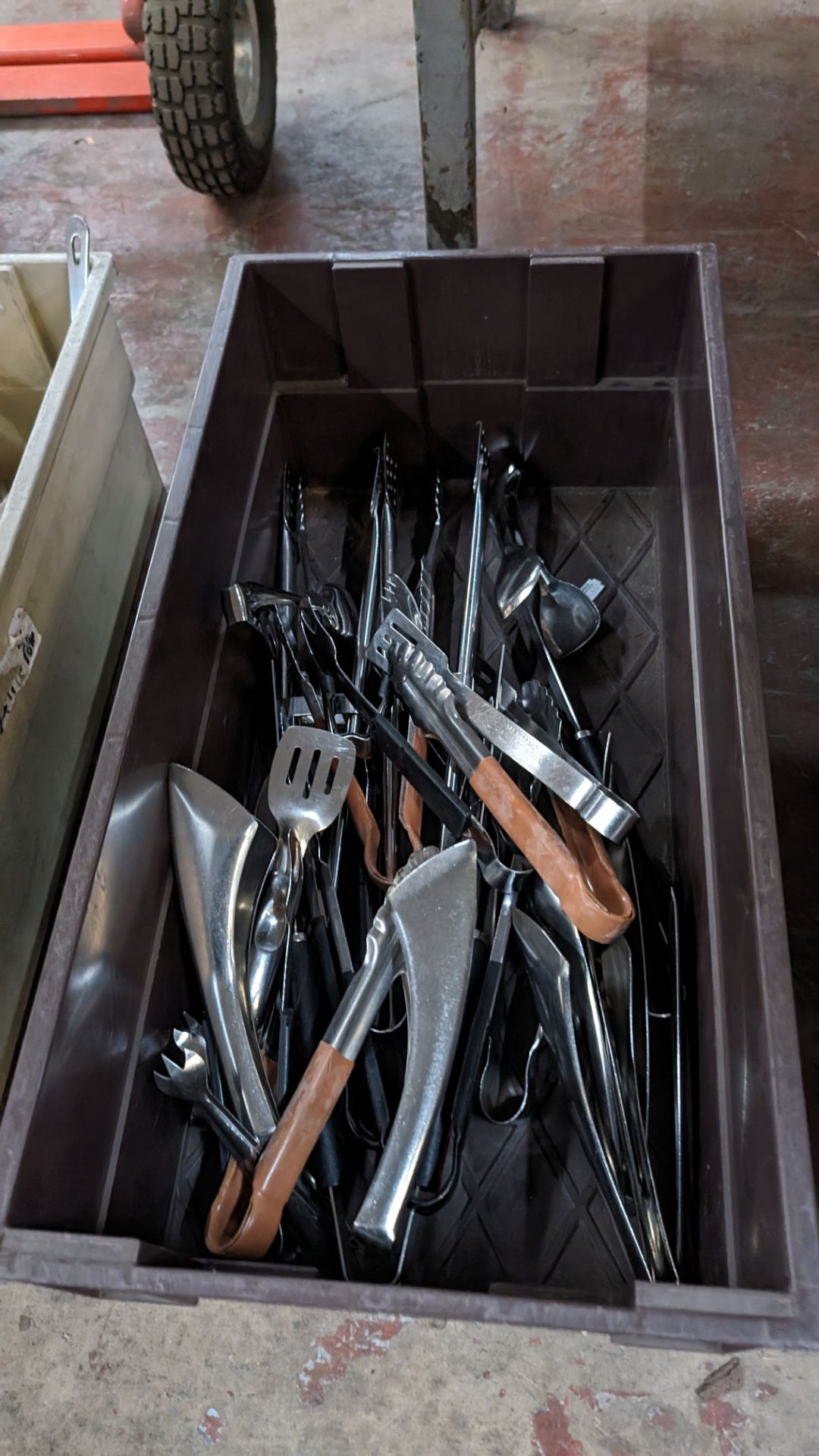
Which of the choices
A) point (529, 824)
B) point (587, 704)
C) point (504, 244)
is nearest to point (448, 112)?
point (504, 244)

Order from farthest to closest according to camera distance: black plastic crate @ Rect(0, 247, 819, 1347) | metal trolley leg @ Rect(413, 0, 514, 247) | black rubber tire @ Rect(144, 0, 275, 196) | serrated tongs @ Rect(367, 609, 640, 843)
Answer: black rubber tire @ Rect(144, 0, 275, 196), metal trolley leg @ Rect(413, 0, 514, 247), serrated tongs @ Rect(367, 609, 640, 843), black plastic crate @ Rect(0, 247, 819, 1347)

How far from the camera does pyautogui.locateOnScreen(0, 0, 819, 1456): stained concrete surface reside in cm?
94

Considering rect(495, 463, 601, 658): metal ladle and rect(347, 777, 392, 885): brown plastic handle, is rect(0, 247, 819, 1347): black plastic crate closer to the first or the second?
rect(495, 463, 601, 658): metal ladle

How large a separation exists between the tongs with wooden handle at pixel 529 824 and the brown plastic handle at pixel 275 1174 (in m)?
0.22

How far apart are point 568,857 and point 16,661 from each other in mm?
584

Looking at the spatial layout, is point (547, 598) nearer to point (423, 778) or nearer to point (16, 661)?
point (423, 778)

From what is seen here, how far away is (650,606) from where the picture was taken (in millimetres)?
1222

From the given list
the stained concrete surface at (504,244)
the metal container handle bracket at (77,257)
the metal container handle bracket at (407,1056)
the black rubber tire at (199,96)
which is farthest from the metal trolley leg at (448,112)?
the metal container handle bracket at (407,1056)

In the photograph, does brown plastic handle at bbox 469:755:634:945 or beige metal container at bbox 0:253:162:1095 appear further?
beige metal container at bbox 0:253:162:1095

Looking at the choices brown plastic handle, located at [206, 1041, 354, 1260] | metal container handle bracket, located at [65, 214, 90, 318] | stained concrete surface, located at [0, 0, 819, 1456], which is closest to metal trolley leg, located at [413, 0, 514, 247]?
stained concrete surface, located at [0, 0, 819, 1456]

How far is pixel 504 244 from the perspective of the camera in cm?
190

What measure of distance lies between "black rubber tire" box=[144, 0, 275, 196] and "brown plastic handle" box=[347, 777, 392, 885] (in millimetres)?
1417

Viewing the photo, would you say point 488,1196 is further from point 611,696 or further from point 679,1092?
point 611,696

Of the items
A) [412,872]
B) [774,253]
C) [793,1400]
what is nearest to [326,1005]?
[412,872]
